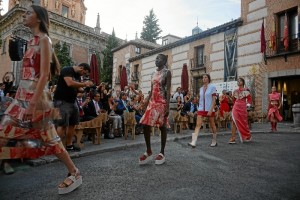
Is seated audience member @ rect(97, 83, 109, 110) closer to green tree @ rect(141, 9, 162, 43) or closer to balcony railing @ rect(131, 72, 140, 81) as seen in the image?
balcony railing @ rect(131, 72, 140, 81)

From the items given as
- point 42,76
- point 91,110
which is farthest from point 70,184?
point 91,110

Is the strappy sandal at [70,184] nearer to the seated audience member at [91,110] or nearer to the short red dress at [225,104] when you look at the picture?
the seated audience member at [91,110]

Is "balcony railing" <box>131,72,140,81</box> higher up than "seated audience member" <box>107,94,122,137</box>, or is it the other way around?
"balcony railing" <box>131,72,140,81</box>

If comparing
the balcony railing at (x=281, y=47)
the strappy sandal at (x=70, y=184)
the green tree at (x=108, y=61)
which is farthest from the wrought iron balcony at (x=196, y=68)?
the green tree at (x=108, y=61)

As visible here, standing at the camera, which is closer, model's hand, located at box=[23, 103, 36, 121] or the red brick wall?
model's hand, located at box=[23, 103, 36, 121]

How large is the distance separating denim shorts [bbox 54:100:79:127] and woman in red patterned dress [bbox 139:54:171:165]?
Answer: 5.24ft

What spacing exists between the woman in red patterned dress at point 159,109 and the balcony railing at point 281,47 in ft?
39.9

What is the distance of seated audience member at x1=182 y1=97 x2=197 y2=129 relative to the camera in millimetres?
12109

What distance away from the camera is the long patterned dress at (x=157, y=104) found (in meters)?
4.87

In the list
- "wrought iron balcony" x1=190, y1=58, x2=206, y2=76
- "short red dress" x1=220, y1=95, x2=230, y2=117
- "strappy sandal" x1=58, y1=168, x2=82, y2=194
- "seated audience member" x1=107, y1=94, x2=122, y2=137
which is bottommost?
"strappy sandal" x1=58, y1=168, x2=82, y2=194

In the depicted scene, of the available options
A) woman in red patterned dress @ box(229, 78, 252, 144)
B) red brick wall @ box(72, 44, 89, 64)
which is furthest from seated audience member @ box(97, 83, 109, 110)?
red brick wall @ box(72, 44, 89, 64)

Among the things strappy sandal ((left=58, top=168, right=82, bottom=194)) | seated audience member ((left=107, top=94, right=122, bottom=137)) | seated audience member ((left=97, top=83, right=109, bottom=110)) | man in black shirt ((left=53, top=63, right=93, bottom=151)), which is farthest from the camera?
seated audience member ((left=97, top=83, right=109, bottom=110))

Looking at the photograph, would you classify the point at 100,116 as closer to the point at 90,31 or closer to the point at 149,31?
the point at 90,31

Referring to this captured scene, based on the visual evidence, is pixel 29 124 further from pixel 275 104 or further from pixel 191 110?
pixel 275 104
